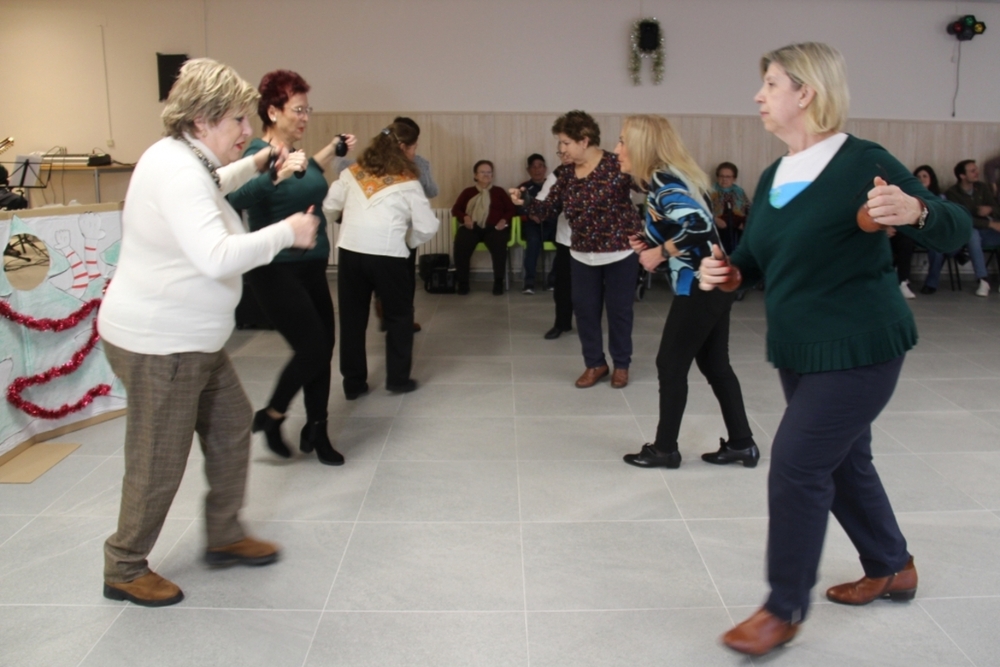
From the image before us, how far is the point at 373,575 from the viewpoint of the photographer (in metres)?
2.58

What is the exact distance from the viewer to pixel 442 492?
10.5ft

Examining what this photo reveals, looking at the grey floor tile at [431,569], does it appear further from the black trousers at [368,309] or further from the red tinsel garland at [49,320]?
the red tinsel garland at [49,320]

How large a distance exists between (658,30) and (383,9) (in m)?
2.59

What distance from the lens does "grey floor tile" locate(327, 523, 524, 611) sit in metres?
2.44

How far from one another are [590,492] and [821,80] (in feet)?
5.83

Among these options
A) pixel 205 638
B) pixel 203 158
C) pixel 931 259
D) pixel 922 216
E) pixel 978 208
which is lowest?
pixel 205 638

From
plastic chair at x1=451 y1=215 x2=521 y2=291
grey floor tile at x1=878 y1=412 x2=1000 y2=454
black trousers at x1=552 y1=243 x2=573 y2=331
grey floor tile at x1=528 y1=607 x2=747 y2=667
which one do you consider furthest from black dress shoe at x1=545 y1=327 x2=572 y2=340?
grey floor tile at x1=528 y1=607 x2=747 y2=667

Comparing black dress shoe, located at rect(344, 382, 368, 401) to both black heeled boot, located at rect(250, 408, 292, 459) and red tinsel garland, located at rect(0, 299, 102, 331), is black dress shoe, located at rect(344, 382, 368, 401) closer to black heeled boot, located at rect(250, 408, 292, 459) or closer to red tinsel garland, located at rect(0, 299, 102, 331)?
black heeled boot, located at rect(250, 408, 292, 459)

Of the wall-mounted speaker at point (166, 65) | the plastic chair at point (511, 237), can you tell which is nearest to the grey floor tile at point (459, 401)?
the plastic chair at point (511, 237)

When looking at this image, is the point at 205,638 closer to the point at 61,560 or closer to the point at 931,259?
the point at 61,560

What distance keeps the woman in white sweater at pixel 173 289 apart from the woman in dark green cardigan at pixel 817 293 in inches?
47.8

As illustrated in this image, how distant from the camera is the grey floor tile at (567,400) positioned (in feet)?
13.7

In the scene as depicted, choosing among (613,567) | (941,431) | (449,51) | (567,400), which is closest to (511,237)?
(449,51)

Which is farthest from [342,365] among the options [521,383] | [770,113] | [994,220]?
[994,220]
